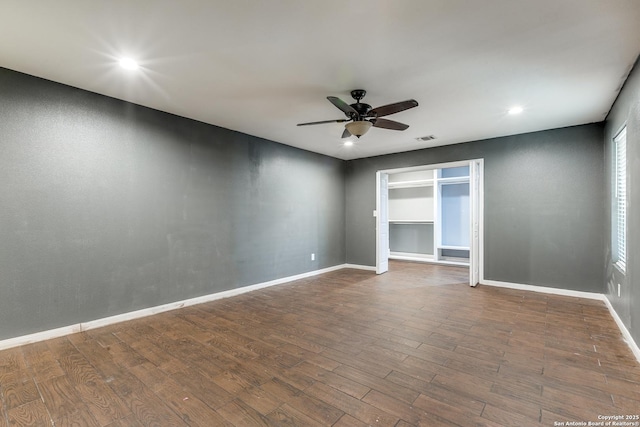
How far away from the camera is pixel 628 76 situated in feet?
8.94

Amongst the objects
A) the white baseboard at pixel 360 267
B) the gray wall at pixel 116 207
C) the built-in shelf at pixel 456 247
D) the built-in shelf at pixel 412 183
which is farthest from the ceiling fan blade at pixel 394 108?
the built-in shelf at pixel 456 247

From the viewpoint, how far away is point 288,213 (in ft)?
17.9

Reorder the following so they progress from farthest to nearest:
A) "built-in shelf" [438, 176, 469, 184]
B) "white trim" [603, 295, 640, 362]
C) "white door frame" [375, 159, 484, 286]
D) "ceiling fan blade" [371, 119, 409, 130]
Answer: "built-in shelf" [438, 176, 469, 184] < "white door frame" [375, 159, 484, 286] < "ceiling fan blade" [371, 119, 409, 130] < "white trim" [603, 295, 640, 362]

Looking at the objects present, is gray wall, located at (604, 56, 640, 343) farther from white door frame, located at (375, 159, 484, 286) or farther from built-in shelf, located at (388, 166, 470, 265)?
built-in shelf, located at (388, 166, 470, 265)

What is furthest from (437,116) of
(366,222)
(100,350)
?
(100,350)

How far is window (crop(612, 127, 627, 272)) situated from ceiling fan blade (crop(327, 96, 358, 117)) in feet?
9.24

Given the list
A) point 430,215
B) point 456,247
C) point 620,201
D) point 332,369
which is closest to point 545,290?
point 620,201

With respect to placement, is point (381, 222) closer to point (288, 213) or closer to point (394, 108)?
point (288, 213)

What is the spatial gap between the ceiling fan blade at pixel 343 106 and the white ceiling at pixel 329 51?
0.22 metres

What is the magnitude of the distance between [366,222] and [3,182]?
218 inches

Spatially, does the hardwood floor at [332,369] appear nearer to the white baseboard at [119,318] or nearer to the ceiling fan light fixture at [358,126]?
the white baseboard at [119,318]

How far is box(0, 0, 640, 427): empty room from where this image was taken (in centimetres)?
191

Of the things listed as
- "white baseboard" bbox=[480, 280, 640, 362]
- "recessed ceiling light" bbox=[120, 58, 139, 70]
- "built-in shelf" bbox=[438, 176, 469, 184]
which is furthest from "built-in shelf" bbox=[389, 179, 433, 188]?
"recessed ceiling light" bbox=[120, 58, 139, 70]

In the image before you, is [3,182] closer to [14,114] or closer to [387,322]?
[14,114]
